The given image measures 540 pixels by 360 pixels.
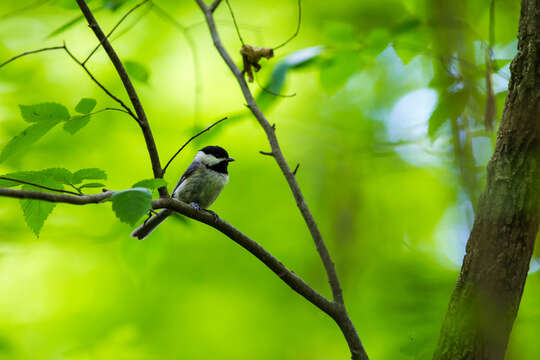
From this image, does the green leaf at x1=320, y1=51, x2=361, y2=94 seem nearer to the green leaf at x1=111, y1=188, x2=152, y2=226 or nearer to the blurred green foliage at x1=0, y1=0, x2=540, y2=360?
the blurred green foliage at x1=0, y1=0, x2=540, y2=360

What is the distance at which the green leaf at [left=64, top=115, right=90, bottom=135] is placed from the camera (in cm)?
169

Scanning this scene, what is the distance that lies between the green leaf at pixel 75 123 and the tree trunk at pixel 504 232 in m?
1.44

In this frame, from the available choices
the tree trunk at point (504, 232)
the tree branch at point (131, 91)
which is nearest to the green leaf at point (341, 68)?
the tree trunk at point (504, 232)

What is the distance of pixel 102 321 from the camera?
5039 mm

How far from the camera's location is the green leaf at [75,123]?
1.69 meters

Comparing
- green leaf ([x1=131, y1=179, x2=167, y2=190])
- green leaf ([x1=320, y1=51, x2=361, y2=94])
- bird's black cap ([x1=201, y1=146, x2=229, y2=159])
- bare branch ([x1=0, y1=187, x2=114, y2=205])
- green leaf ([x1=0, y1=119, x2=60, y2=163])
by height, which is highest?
bird's black cap ([x1=201, y1=146, x2=229, y2=159])

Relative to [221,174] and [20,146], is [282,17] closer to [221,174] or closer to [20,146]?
[221,174]

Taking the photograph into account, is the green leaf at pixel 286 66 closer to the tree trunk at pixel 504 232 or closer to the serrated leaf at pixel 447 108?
the serrated leaf at pixel 447 108

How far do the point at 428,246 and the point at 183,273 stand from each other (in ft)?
9.09

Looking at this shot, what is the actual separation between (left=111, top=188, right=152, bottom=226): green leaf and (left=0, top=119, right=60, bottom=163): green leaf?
1.97 feet

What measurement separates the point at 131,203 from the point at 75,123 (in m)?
0.64

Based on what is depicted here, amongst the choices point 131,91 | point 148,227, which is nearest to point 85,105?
point 131,91

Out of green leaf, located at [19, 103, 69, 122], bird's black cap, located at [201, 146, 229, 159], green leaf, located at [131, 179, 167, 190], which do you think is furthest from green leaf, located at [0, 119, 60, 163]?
bird's black cap, located at [201, 146, 229, 159]

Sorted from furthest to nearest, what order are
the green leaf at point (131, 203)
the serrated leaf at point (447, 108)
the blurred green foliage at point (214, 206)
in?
the blurred green foliage at point (214, 206), the serrated leaf at point (447, 108), the green leaf at point (131, 203)
